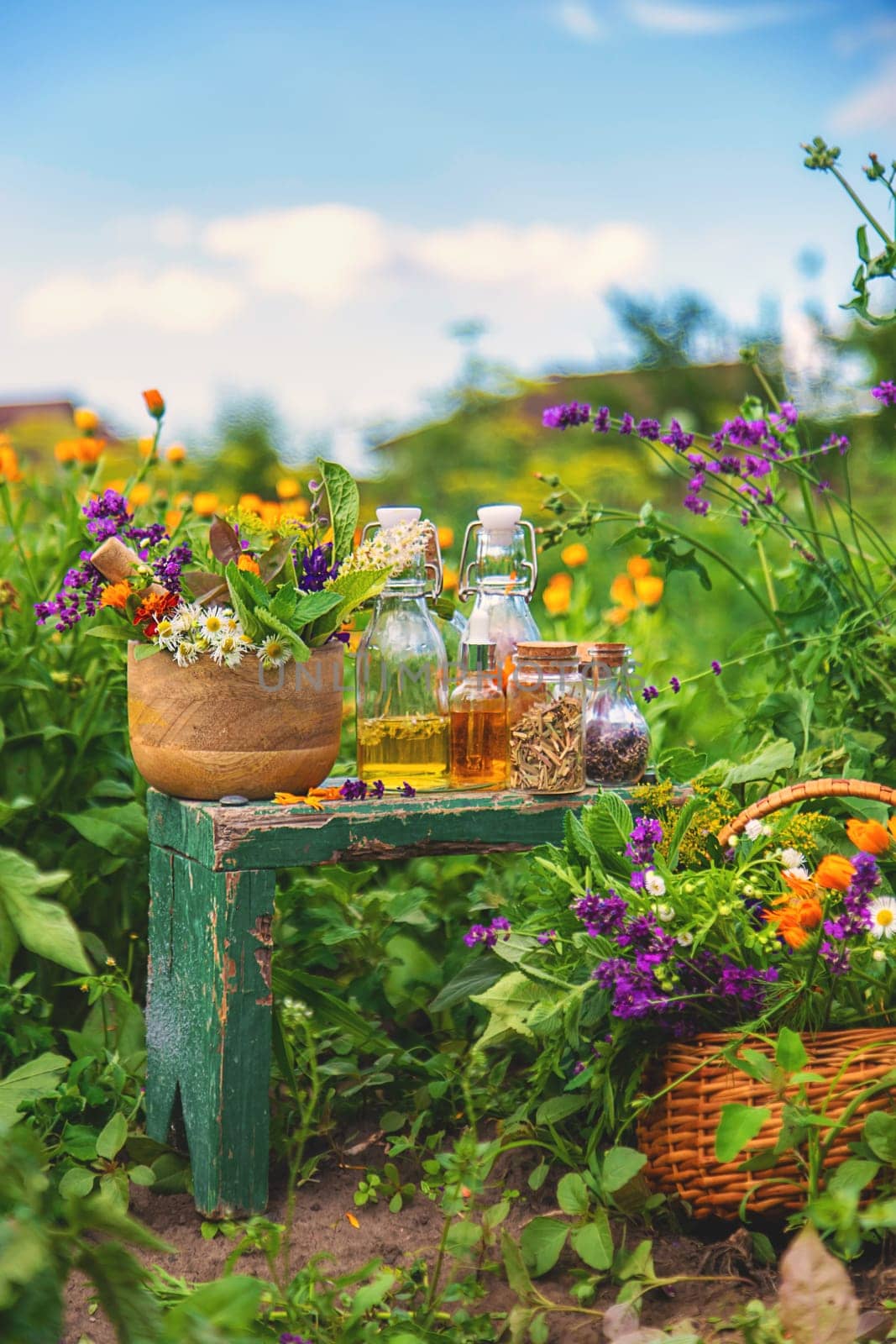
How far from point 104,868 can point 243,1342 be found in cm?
139

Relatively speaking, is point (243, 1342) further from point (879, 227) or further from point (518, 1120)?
point (879, 227)

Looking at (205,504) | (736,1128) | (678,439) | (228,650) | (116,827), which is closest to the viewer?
(736,1128)

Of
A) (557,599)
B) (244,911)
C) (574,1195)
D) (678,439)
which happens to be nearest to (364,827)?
(244,911)

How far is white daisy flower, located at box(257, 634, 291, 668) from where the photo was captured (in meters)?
1.78

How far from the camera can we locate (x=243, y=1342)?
0.93 m

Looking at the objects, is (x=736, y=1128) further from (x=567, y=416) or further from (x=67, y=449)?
(x=67, y=449)

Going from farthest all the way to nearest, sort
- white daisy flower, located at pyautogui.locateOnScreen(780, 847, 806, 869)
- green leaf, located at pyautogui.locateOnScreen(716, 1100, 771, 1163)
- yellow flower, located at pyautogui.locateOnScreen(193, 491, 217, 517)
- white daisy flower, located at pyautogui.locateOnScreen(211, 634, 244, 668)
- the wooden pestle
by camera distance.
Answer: yellow flower, located at pyautogui.locateOnScreen(193, 491, 217, 517)
the wooden pestle
white daisy flower, located at pyautogui.locateOnScreen(211, 634, 244, 668)
white daisy flower, located at pyautogui.locateOnScreen(780, 847, 806, 869)
green leaf, located at pyautogui.locateOnScreen(716, 1100, 771, 1163)

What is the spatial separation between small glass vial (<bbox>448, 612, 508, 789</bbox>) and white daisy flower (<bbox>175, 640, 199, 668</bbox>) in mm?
410

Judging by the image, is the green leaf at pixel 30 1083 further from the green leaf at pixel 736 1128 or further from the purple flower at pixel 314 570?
the green leaf at pixel 736 1128

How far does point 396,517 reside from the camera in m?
1.96

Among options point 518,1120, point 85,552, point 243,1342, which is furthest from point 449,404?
point 243,1342

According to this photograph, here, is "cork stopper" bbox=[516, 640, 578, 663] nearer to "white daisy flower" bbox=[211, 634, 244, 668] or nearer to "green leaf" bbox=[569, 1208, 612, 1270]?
"white daisy flower" bbox=[211, 634, 244, 668]

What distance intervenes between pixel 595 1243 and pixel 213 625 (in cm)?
93

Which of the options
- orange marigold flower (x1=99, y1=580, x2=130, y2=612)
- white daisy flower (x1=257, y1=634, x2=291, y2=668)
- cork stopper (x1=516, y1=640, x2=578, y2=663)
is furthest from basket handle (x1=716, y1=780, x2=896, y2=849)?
orange marigold flower (x1=99, y1=580, x2=130, y2=612)
